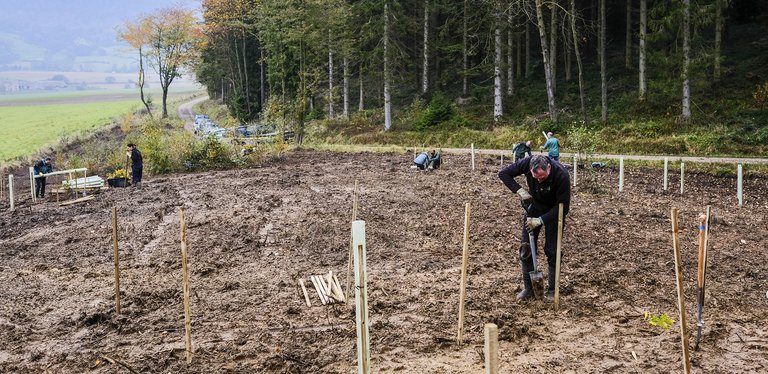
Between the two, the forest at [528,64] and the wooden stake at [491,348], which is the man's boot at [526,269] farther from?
the forest at [528,64]

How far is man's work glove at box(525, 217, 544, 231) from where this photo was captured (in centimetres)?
748

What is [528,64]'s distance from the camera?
38188 millimetres

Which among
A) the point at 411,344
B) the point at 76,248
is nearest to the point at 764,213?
the point at 411,344

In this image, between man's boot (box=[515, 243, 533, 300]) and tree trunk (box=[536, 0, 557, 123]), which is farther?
tree trunk (box=[536, 0, 557, 123])

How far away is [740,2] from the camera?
36.6 m

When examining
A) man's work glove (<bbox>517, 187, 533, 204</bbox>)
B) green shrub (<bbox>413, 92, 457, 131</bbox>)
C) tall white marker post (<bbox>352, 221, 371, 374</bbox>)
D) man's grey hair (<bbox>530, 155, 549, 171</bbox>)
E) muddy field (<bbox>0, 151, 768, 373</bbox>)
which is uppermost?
green shrub (<bbox>413, 92, 457, 131</bbox>)

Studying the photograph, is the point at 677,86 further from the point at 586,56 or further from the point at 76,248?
the point at 76,248

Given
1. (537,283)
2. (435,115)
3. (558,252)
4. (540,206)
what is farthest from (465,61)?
(558,252)

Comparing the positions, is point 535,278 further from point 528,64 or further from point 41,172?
point 528,64

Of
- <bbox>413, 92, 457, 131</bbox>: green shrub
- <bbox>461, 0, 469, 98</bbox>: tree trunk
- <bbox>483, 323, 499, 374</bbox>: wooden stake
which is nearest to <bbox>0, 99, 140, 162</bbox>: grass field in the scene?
<bbox>413, 92, 457, 131</bbox>: green shrub

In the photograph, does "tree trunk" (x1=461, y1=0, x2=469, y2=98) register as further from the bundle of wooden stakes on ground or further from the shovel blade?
the shovel blade

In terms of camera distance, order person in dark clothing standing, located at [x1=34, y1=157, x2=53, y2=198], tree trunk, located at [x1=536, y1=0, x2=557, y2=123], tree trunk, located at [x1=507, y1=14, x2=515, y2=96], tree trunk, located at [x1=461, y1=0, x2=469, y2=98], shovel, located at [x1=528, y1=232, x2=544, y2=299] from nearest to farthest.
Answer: shovel, located at [x1=528, y1=232, x2=544, y2=299], person in dark clothing standing, located at [x1=34, y1=157, x2=53, y2=198], tree trunk, located at [x1=536, y1=0, x2=557, y2=123], tree trunk, located at [x1=507, y1=14, x2=515, y2=96], tree trunk, located at [x1=461, y1=0, x2=469, y2=98]

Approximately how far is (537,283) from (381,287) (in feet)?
7.19

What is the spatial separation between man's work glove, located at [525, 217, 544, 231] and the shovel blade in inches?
23.2
